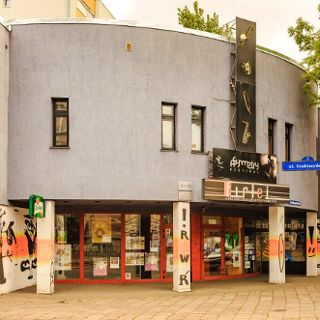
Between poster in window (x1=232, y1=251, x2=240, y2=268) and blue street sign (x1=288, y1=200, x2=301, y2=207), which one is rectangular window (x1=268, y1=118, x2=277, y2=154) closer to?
blue street sign (x1=288, y1=200, x2=301, y2=207)

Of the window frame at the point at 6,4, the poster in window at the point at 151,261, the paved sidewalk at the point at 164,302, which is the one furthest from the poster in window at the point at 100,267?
the window frame at the point at 6,4

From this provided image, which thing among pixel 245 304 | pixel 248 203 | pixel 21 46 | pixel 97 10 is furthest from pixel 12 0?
pixel 245 304

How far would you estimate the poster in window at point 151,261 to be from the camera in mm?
24656

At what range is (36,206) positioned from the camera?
811 inches

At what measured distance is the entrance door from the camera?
26.1 meters

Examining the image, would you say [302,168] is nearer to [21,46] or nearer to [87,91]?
[87,91]

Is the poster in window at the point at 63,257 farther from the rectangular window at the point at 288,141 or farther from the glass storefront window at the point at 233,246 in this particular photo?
the rectangular window at the point at 288,141

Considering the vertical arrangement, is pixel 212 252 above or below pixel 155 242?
below

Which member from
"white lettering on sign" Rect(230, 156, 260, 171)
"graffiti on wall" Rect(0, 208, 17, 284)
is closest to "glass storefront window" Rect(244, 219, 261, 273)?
"white lettering on sign" Rect(230, 156, 260, 171)

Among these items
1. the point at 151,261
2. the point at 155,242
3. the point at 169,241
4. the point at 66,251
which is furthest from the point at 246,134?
the point at 66,251

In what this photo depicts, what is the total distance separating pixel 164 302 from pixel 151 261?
5.88 m

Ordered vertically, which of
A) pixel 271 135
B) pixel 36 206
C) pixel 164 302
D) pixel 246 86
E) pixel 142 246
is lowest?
pixel 164 302

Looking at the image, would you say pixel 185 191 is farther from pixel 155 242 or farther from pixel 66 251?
pixel 66 251

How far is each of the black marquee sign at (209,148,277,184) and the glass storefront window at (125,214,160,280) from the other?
3424mm
